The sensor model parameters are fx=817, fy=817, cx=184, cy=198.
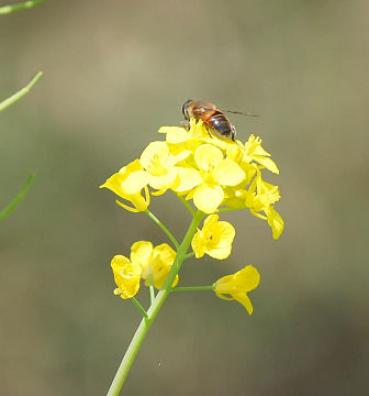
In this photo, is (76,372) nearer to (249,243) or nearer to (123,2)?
(249,243)

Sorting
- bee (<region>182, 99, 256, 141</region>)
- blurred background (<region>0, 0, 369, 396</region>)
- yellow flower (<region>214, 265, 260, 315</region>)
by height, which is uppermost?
bee (<region>182, 99, 256, 141</region>)

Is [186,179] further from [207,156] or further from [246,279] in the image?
[246,279]

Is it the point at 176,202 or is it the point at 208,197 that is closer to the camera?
the point at 208,197

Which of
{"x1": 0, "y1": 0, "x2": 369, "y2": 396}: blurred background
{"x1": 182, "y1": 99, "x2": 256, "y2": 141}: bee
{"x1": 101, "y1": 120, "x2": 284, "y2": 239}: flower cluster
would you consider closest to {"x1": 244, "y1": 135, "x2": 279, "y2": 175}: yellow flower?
{"x1": 101, "y1": 120, "x2": 284, "y2": 239}: flower cluster

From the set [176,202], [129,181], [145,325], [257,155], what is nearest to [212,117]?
[257,155]

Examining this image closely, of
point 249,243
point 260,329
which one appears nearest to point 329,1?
point 249,243

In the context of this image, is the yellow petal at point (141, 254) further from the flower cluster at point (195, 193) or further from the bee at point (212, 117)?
the bee at point (212, 117)

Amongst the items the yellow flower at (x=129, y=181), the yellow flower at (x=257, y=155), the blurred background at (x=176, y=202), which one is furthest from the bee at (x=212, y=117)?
the blurred background at (x=176, y=202)

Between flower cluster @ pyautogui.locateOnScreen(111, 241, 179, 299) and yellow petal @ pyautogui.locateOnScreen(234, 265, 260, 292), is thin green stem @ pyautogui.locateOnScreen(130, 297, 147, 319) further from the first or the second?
yellow petal @ pyautogui.locateOnScreen(234, 265, 260, 292)
